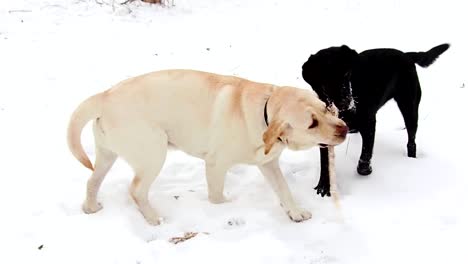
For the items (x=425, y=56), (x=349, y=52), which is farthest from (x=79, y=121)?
Answer: (x=425, y=56)

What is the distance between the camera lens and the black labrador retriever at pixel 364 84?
3.31 metres

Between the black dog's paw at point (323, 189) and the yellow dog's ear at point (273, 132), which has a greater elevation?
the yellow dog's ear at point (273, 132)

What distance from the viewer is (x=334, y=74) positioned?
3.31m

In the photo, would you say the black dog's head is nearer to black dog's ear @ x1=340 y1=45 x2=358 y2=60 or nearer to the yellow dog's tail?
black dog's ear @ x1=340 y1=45 x2=358 y2=60

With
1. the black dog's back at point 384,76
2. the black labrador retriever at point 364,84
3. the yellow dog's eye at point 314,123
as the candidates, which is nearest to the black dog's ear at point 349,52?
the black labrador retriever at point 364,84

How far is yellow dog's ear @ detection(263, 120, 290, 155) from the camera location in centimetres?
293

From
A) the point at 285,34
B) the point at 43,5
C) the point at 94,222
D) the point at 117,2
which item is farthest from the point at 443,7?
the point at 94,222

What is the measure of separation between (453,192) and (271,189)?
1195 millimetres

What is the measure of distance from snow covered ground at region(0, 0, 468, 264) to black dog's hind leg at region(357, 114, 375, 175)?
0.27 feet

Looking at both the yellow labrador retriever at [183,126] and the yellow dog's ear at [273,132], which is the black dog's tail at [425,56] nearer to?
the yellow labrador retriever at [183,126]

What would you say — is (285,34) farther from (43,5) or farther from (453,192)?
(453,192)

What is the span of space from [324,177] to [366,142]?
380 millimetres

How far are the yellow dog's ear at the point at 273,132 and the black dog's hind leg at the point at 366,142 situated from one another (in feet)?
2.77

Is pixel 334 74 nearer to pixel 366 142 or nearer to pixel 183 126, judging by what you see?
pixel 366 142
